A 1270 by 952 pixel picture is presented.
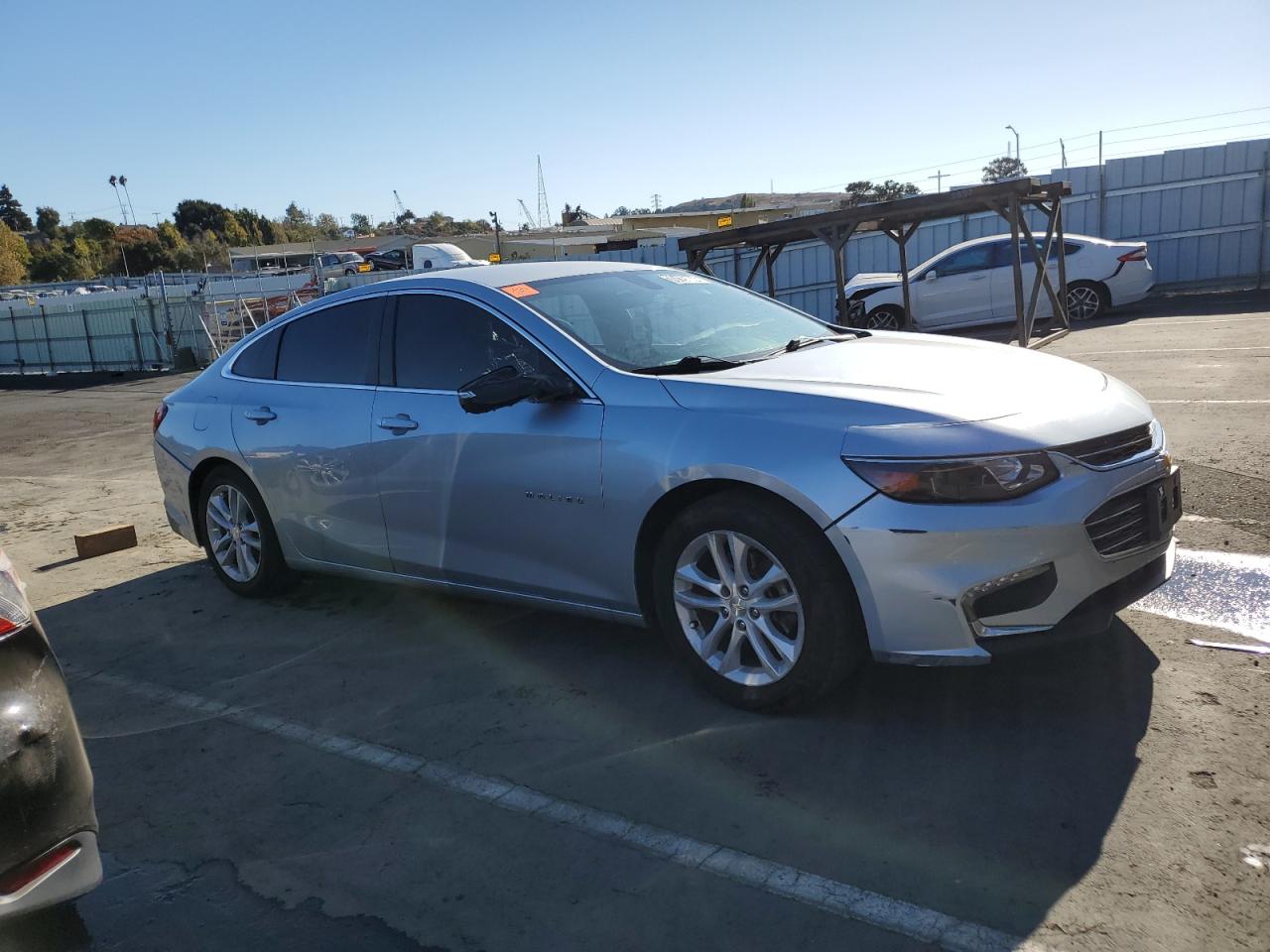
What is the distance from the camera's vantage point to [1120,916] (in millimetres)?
2518

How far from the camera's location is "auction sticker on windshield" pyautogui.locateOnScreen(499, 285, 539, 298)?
461cm

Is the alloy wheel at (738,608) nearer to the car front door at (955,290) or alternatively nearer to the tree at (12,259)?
the car front door at (955,290)

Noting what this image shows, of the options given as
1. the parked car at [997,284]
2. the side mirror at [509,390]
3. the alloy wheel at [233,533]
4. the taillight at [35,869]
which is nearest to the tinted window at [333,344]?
the alloy wheel at [233,533]

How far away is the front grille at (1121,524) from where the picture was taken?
3.36 m

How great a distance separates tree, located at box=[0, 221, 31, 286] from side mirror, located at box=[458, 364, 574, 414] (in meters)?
101

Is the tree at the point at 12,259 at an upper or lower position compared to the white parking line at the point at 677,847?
upper

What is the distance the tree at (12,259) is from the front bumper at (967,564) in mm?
102929

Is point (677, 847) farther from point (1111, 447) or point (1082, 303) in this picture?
point (1082, 303)

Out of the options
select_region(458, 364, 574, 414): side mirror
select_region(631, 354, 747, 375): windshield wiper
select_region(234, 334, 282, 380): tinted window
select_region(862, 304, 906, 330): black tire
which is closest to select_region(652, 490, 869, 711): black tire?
select_region(631, 354, 747, 375): windshield wiper

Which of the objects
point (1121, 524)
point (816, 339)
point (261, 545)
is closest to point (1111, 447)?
point (1121, 524)

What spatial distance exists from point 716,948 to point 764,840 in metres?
0.50

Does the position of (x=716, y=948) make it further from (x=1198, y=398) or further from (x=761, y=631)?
(x=1198, y=398)

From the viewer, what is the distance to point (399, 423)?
187 inches

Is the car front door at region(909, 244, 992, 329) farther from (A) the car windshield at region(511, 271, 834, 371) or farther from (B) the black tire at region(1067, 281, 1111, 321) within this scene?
(A) the car windshield at region(511, 271, 834, 371)
